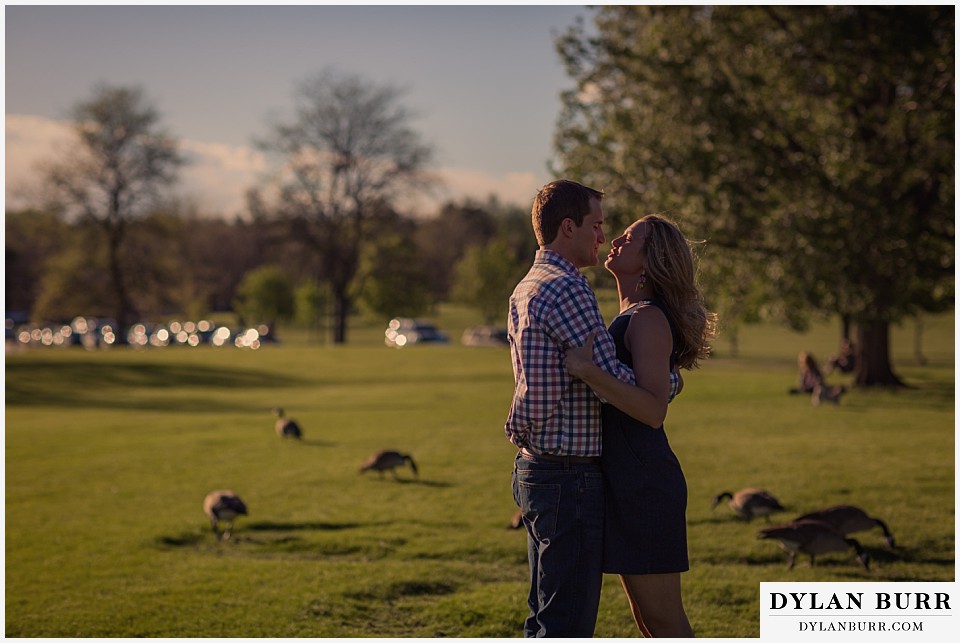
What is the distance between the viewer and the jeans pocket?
4.68 m

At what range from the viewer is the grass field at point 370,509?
864 centimetres

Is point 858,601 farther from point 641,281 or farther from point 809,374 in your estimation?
point 809,374

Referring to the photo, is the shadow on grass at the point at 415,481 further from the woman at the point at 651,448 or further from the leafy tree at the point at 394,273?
the leafy tree at the point at 394,273

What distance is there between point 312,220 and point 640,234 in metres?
64.3

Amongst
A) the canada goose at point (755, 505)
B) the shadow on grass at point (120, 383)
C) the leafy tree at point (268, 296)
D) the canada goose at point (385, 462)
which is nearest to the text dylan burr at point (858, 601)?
the canada goose at point (755, 505)

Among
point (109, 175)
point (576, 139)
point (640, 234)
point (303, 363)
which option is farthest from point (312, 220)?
point (640, 234)

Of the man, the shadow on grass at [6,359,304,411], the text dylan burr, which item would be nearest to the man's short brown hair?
the man

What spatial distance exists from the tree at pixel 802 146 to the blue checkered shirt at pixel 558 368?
18.7 m

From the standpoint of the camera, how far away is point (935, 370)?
3788cm

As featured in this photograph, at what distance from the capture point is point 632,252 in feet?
16.3

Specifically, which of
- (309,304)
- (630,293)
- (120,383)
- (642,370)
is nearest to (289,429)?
(630,293)

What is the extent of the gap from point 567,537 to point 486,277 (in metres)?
88.6

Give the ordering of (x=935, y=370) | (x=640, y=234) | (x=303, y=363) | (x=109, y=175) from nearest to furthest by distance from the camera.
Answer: (x=640, y=234) → (x=935, y=370) → (x=303, y=363) → (x=109, y=175)

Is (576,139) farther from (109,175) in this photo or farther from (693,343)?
(109,175)
